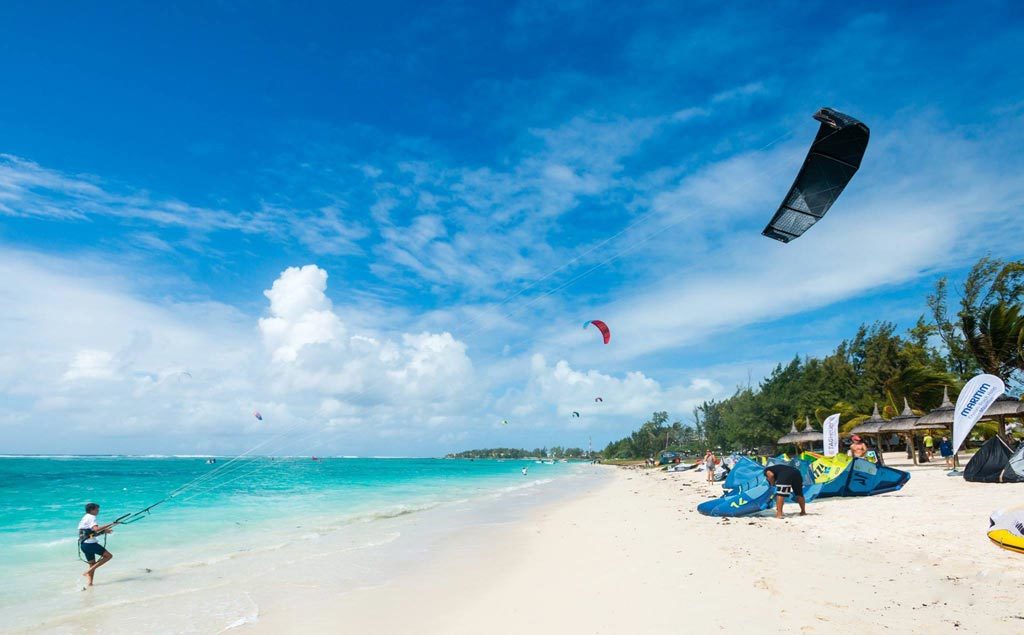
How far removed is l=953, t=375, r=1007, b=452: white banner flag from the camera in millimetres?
11320

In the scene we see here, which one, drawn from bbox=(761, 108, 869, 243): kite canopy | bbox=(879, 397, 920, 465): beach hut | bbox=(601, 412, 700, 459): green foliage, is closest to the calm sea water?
bbox=(761, 108, 869, 243): kite canopy

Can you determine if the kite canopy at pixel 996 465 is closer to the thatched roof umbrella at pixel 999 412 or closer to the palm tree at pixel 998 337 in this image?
the thatched roof umbrella at pixel 999 412

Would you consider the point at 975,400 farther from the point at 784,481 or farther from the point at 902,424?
the point at 902,424

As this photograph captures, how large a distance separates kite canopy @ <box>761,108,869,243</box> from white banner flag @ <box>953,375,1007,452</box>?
7512 millimetres

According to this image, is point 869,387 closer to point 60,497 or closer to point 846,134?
point 846,134

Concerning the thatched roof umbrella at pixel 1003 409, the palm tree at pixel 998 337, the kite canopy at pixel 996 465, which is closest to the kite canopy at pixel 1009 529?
the kite canopy at pixel 996 465

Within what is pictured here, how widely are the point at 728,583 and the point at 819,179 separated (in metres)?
5.04

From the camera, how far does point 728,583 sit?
582 centimetres

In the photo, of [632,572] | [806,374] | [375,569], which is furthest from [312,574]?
[806,374]

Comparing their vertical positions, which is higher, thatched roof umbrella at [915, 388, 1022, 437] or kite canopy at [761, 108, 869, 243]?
kite canopy at [761, 108, 869, 243]

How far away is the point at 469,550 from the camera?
10227 millimetres

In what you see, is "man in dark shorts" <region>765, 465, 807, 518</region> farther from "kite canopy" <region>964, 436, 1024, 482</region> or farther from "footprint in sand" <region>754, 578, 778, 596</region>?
"kite canopy" <region>964, 436, 1024, 482</region>

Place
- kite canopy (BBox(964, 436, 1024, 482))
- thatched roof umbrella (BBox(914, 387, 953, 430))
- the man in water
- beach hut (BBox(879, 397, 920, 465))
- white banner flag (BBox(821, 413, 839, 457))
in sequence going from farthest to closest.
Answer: beach hut (BBox(879, 397, 920, 465)) < thatched roof umbrella (BBox(914, 387, 953, 430)) < white banner flag (BBox(821, 413, 839, 457)) < kite canopy (BBox(964, 436, 1024, 482)) < the man in water

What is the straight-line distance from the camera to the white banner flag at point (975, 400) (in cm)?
1132
